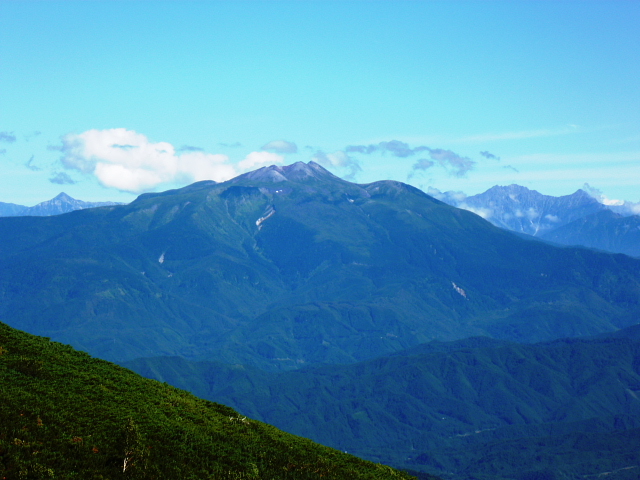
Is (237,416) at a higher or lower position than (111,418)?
lower

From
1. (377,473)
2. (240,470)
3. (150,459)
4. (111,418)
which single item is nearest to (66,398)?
(111,418)

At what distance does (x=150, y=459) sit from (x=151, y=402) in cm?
1315

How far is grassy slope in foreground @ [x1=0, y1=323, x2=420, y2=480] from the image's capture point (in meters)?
61.6

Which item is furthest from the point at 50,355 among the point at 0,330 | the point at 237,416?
the point at 237,416

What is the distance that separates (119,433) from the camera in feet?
217

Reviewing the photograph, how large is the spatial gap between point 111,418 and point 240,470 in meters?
11.6

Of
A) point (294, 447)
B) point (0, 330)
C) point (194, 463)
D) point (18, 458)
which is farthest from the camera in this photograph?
point (0, 330)

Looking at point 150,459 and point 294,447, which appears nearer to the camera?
point 150,459

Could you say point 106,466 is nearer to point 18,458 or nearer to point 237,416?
point 18,458

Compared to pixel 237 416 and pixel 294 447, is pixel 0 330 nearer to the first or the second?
pixel 237 416

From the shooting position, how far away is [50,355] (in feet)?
268

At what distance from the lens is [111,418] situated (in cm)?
6938

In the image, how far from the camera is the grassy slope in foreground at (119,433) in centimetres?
6159

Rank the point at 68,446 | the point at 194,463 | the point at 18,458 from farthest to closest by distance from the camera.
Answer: the point at 194,463
the point at 68,446
the point at 18,458
